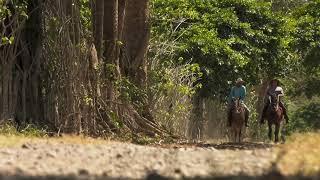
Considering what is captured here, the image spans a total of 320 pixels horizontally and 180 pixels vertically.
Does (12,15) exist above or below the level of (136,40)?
above

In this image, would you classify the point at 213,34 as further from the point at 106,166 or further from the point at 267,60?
the point at 106,166

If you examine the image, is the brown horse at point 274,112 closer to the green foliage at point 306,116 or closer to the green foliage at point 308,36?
the green foliage at point 308,36

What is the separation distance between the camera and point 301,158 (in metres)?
8.43

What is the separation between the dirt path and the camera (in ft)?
25.1

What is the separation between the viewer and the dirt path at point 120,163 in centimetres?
764

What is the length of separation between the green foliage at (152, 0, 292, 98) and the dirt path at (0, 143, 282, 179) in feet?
50.4

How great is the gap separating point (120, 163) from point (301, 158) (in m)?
2.41

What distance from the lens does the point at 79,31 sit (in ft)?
53.0

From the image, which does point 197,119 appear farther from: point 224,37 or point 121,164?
point 121,164

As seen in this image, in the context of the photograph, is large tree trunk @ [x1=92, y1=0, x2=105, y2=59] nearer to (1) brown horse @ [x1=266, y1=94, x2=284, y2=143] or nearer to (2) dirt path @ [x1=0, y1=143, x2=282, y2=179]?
(1) brown horse @ [x1=266, y1=94, x2=284, y2=143]

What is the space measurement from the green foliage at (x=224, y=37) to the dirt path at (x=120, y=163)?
1536cm

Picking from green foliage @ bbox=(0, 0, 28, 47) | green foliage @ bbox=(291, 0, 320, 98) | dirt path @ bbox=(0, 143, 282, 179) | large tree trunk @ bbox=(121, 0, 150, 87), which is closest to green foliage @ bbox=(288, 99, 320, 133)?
green foliage @ bbox=(291, 0, 320, 98)

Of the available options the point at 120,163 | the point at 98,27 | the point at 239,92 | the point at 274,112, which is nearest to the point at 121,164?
the point at 120,163

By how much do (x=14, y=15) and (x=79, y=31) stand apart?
1612 mm
